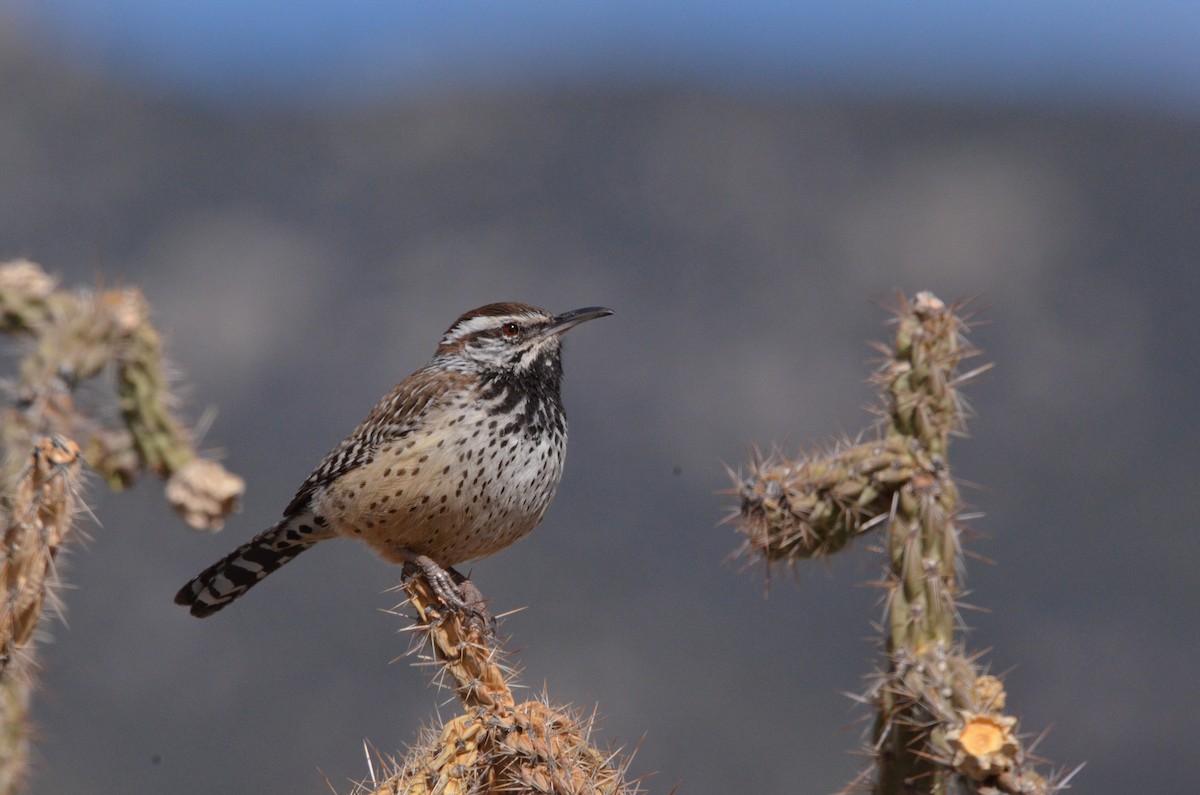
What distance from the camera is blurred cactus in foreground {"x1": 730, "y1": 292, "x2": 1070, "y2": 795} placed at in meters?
2.75

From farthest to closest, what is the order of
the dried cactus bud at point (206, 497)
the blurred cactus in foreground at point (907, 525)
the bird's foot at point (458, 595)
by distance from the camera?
1. the dried cactus bud at point (206, 497)
2. the blurred cactus in foreground at point (907, 525)
3. the bird's foot at point (458, 595)

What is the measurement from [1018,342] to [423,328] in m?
6.90

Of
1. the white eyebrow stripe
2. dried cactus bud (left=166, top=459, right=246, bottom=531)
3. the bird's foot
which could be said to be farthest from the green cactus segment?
the bird's foot

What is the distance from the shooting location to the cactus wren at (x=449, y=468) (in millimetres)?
2902

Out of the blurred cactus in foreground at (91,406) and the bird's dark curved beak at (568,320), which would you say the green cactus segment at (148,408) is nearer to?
the blurred cactus in foreground at (91,406)

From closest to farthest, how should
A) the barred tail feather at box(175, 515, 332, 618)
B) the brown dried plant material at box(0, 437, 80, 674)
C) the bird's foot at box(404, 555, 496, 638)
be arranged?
1. the brown dried plant material at box(0, 437, 80, 674)
2. the bird's foot at box(404, 555, 496, 638)
3. the barred tail feather at box(175, 515, 332, 618)

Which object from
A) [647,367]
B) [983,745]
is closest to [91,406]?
[983,745]

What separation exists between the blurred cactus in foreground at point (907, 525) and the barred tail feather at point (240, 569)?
1.01 meters

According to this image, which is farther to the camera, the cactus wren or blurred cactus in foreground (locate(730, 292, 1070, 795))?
the cactus wren

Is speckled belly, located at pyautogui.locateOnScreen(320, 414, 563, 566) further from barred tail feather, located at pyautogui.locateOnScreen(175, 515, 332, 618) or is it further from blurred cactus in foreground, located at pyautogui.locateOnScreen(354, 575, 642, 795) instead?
blurred cactus in foreground, located at pyautogui.locateOnScreen(354, 575, 642, 795)

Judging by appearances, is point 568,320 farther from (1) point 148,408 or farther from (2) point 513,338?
(1) point 148,408

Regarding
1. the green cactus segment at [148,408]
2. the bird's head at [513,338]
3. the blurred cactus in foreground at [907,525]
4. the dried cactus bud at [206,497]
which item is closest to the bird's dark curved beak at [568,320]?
the bird's head at [513,338]

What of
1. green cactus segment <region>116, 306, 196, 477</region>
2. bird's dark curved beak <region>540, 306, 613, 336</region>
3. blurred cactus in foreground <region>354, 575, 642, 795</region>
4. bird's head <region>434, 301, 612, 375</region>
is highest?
bird's dark curved beak <region>540, 306, 613, 336</region>

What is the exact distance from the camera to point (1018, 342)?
1591 centimetres
